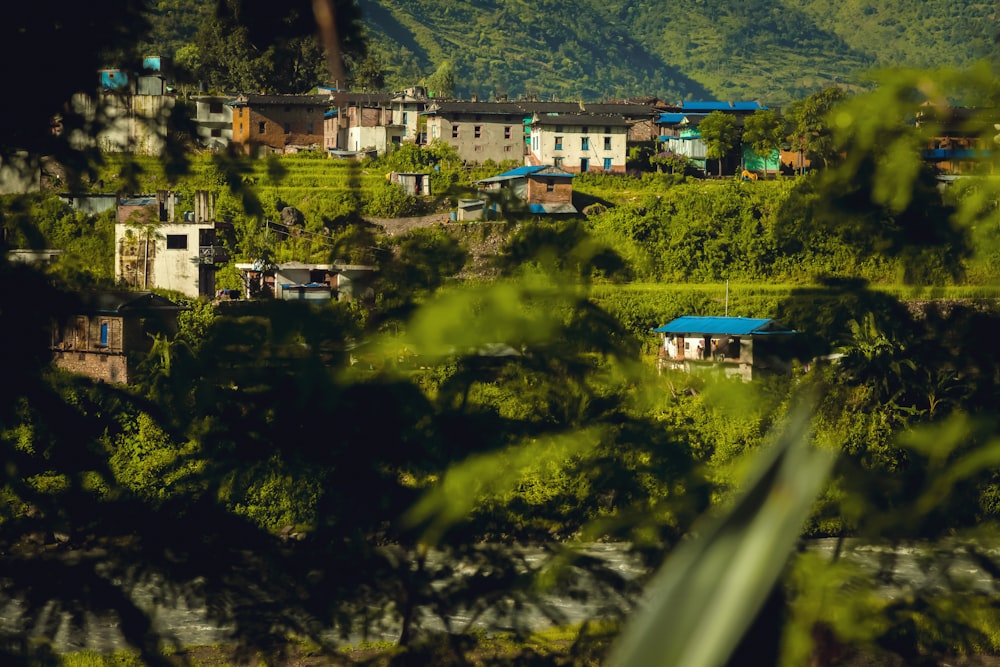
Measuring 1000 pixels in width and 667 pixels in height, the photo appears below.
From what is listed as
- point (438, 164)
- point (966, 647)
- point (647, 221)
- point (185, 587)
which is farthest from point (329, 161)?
point (966, 647)

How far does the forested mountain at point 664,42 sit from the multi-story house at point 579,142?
36.1 metres

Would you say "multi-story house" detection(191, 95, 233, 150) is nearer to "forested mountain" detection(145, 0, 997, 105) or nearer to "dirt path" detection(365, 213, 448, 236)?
"dirt path" detection(365, 213, 448, 236)

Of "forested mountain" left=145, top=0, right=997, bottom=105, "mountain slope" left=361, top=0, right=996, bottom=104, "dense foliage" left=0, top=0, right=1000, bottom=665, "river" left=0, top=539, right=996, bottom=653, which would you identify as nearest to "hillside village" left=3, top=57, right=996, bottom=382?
"dense foliage" left=0, top=0, right=1000, bottom=665

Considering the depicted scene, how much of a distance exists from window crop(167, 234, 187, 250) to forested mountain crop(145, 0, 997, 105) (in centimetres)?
4301

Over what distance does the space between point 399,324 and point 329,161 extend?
15488mm

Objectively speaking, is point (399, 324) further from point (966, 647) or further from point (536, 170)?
point (536, 170)

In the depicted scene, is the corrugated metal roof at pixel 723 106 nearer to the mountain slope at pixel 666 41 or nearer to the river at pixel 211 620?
the river at pixel 211 620

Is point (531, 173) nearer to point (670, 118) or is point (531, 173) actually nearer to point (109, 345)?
point (109, 345)

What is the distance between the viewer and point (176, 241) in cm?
1341

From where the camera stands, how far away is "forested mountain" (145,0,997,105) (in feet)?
218

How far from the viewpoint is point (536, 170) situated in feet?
57.0

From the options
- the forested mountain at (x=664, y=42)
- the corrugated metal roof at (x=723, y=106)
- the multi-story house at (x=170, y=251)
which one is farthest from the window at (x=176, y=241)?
the forested mountain at (x=664, y=42)

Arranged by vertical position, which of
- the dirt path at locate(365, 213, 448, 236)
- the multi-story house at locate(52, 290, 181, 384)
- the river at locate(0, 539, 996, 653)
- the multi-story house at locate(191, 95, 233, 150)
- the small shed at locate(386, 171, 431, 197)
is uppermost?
the small shed at locate(386, 171, 431, 197)

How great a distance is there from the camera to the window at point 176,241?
43.7ft
